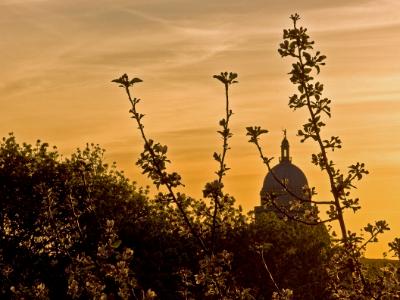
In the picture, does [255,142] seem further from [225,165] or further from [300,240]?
[300,240]

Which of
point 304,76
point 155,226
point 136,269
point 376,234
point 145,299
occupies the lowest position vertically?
point 145,299

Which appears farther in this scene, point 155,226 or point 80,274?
point 155,226

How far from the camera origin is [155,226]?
136 ft

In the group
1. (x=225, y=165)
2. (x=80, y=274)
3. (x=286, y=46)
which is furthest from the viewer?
(x=80, y=274)

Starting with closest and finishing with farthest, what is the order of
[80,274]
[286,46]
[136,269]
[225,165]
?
[225,165] < [286,46] < [80,274] < [136,269]

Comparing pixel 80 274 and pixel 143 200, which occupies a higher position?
pixel 143 200

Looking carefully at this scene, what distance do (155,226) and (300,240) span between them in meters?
8.13

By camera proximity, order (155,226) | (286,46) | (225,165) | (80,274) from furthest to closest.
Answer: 1. (155,226)
2. (80,274)
3. (286,46)
4. (225,165)

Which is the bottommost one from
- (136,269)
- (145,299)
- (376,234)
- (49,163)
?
(145,299)

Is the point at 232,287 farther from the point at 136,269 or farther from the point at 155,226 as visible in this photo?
the point at 155,226

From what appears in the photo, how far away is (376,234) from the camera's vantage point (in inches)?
432

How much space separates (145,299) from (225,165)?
83.1 inches

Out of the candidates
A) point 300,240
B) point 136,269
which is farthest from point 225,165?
point 300,240

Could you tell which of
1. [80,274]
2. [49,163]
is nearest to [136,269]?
[49,163]
